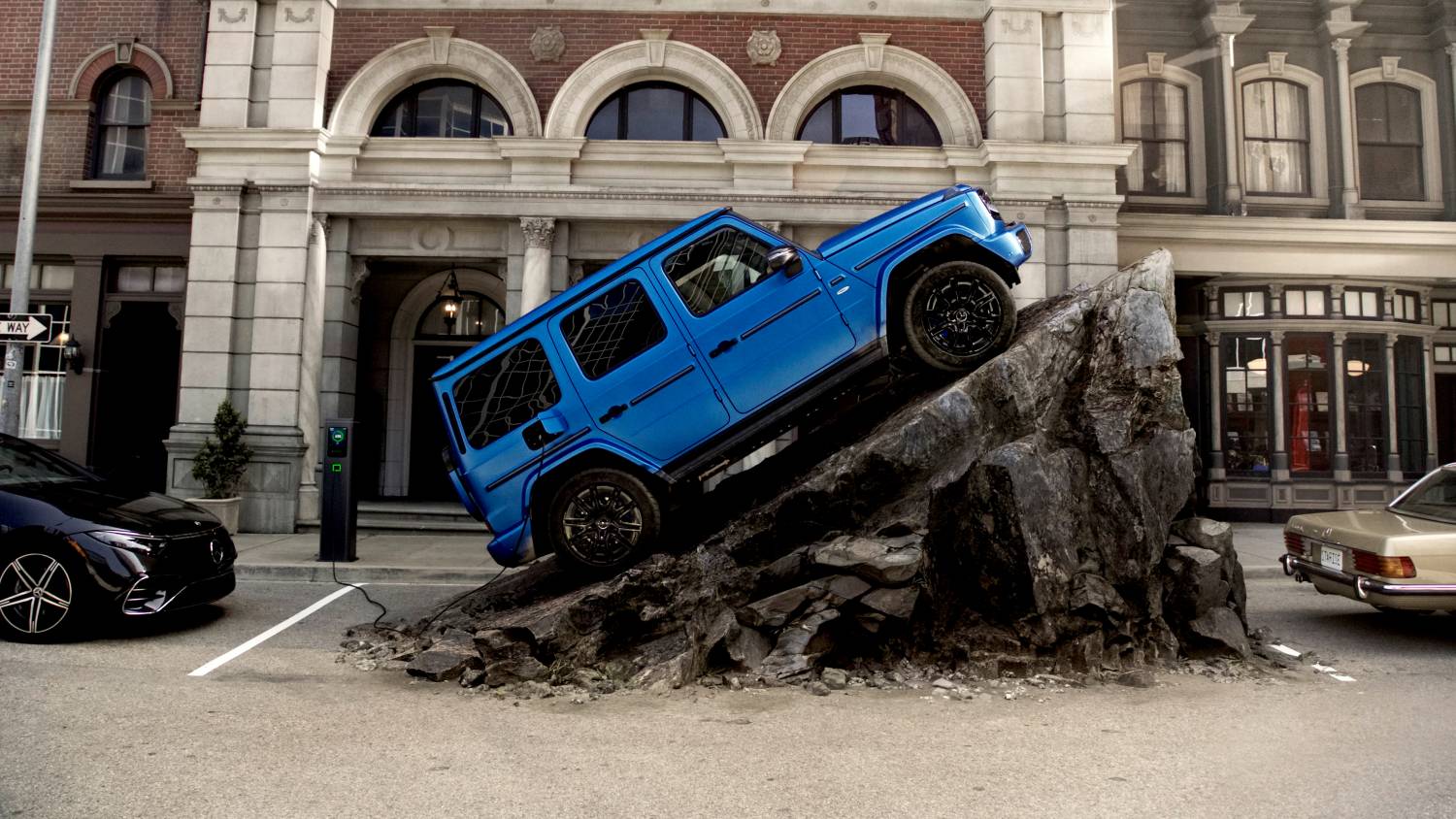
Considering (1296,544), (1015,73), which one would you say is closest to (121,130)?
(1015,73)

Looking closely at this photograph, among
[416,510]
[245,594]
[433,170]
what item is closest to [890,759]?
[245,594]

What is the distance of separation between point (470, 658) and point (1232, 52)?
16.7 meters

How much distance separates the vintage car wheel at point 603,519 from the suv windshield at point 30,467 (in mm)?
4269

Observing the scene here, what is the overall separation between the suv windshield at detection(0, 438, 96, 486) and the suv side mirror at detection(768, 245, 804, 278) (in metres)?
6.01

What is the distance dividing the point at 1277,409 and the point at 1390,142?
5.55 meters

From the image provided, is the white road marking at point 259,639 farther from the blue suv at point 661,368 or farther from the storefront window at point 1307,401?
the storefront window at point 1307,401

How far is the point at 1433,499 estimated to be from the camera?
7.32m

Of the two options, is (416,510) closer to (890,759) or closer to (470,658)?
(470,658)

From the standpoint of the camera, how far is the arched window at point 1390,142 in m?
15.4

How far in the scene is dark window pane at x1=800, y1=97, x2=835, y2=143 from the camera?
1402 centimetres

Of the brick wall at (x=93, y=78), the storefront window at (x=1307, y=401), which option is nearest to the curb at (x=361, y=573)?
the brick wall at (x=93, y=78)

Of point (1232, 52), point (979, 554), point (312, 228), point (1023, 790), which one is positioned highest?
point (1232, 52)

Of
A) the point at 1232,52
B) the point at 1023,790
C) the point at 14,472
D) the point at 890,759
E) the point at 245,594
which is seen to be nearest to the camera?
the point at 1023,790

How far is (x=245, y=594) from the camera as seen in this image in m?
8.41
